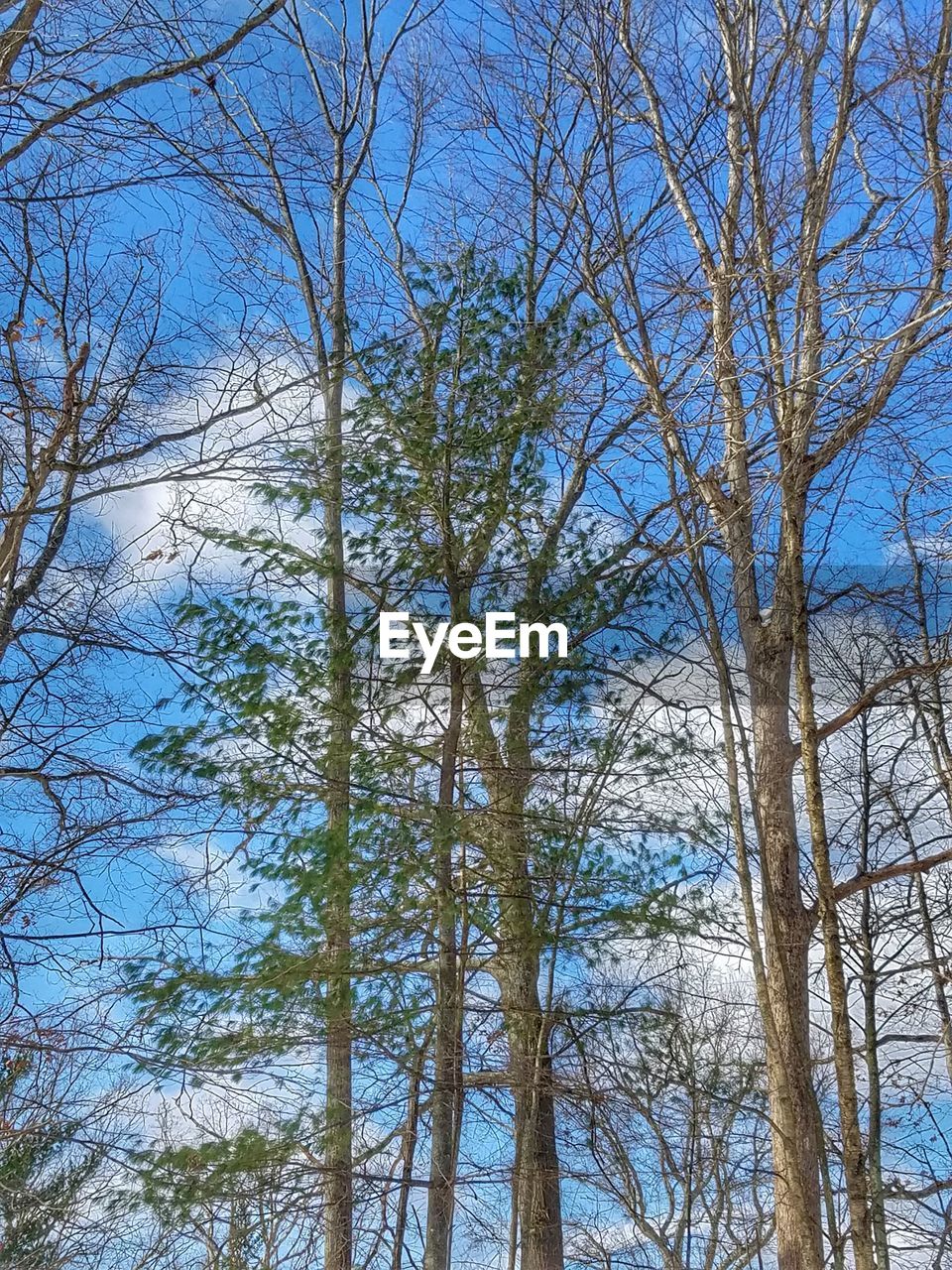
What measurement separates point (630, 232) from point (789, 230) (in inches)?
67.7

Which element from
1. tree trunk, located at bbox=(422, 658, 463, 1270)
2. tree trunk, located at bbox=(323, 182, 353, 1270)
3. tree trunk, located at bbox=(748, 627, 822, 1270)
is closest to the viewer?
tree trunk, located at bbox=(422, 658, 463, 1270)

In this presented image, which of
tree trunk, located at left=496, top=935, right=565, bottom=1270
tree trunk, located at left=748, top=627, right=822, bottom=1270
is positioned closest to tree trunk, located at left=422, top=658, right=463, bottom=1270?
tree trunk, located at left=496, top=935, right=565, bottom=1270

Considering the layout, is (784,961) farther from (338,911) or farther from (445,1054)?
(338,911)

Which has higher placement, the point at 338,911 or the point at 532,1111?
the point at 338,911

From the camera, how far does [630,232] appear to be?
6.35 m

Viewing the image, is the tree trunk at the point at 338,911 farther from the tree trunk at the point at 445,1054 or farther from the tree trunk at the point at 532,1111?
the tree trunk at the point at 532,1111

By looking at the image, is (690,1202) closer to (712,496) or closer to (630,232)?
(712,496)

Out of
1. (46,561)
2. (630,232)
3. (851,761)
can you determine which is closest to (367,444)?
(46,561)

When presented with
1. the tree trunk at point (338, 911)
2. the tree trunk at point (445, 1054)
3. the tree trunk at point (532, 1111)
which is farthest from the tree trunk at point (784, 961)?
the tree trunk at point (338, 911)

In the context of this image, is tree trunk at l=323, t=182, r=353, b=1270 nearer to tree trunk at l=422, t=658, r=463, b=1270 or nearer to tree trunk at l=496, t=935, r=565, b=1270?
tree trunk at l=422, t=658, r=463, b=1270

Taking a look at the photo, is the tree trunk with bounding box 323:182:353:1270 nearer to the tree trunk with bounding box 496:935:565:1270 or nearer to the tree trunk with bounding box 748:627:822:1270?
the tree trunk with bounding box 496:935:565:1270

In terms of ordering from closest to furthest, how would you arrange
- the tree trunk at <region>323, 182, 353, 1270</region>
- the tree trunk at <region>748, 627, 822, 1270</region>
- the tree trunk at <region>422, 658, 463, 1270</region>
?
the tree trunk at <region>422, 658, 463, 1270</region> < the tree trunk at <region>323, 182, 353, 1270</region> < the tree trunk at <region>748, 627, 822, 1270</region>

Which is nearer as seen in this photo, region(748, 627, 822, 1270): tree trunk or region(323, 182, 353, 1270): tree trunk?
region(323, 182, 353, 1270): tree trunk

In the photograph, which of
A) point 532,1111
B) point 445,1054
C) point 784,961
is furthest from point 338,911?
point 784,961
